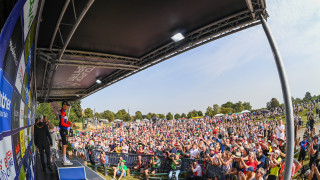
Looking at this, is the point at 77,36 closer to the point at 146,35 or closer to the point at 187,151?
the point at 146,35

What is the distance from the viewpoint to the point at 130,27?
254 inches

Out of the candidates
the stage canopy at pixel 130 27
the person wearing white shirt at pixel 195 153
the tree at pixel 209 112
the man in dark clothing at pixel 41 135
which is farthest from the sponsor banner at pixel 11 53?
the tree at pixel 209 112

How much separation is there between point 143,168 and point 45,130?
25.4 ft

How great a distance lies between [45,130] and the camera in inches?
254

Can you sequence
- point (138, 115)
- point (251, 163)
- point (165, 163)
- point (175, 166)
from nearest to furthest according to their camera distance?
1. point (251, 163)
2. point (175, 166)
3. point (165, 163)
4. point (138, 115)

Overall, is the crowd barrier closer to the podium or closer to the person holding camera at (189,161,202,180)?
the person holding camera at (189,161,202,180)

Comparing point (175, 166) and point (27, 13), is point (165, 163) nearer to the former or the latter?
point (175, 166)

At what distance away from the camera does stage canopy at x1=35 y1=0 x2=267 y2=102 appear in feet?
17.4

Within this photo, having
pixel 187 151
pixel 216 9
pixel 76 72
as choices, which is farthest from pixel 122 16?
pixel 187 151

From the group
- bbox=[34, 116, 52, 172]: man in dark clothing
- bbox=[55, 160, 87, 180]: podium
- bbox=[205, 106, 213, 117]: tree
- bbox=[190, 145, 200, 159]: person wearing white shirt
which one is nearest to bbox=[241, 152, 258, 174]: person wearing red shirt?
bbox=[190, 145, 200, 159]: person wearing white shirt

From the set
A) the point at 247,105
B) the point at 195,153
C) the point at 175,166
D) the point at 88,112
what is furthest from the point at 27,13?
the point at 247,105

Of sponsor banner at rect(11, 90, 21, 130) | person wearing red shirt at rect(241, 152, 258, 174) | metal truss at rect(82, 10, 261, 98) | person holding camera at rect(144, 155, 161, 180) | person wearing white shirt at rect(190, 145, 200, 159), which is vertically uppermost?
metal truss at rect(82, 10, 261, 98)

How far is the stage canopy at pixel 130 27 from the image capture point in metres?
5.31

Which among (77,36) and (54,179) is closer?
(54,179)
